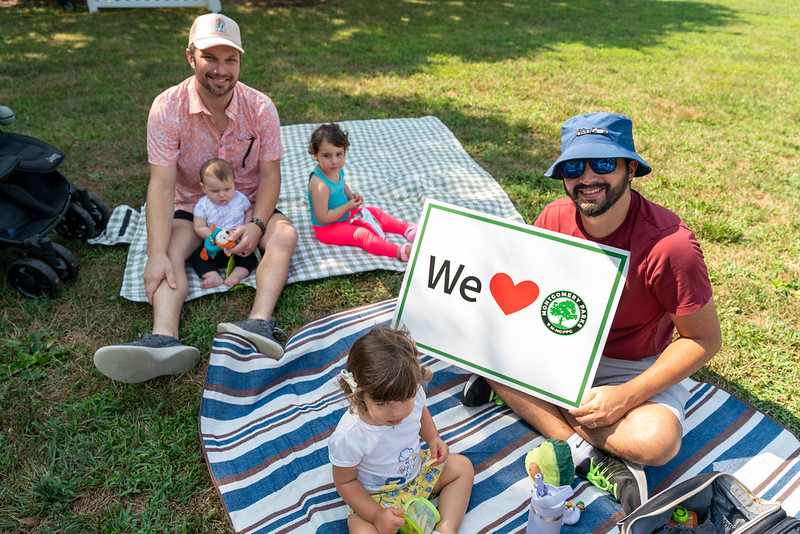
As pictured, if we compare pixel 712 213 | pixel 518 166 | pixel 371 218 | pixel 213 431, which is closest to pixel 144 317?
pixel 213 431

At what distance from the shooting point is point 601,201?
2535 millimetres

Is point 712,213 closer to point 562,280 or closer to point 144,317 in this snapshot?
point 562,280

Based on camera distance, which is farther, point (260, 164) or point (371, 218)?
point (371, 218)

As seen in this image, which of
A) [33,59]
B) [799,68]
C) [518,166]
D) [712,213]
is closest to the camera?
[712,213]

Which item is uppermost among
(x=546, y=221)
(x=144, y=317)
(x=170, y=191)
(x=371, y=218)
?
(x=546, y=221)

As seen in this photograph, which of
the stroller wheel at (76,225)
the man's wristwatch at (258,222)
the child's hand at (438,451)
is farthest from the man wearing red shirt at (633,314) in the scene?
the stroller wheel at (76,225)

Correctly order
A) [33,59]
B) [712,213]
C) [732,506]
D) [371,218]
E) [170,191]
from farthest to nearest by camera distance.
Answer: [33,59] < [712,213] < [371,218] < [170,191] < [732,506]

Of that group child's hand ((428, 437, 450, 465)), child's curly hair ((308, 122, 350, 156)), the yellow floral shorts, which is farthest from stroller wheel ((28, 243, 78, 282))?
child's hand ((428, 437, 450, 465))

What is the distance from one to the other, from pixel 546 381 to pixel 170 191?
2740 millimetres

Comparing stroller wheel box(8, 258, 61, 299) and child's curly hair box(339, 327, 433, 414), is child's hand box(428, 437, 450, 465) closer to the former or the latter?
child's curly hair box(339, 327, 433, 414)

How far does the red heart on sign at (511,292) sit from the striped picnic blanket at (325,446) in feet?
2.07

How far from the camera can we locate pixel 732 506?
7.52 feet

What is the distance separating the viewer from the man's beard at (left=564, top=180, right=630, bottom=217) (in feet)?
8.25

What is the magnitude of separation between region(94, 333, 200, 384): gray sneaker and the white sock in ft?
7.12
